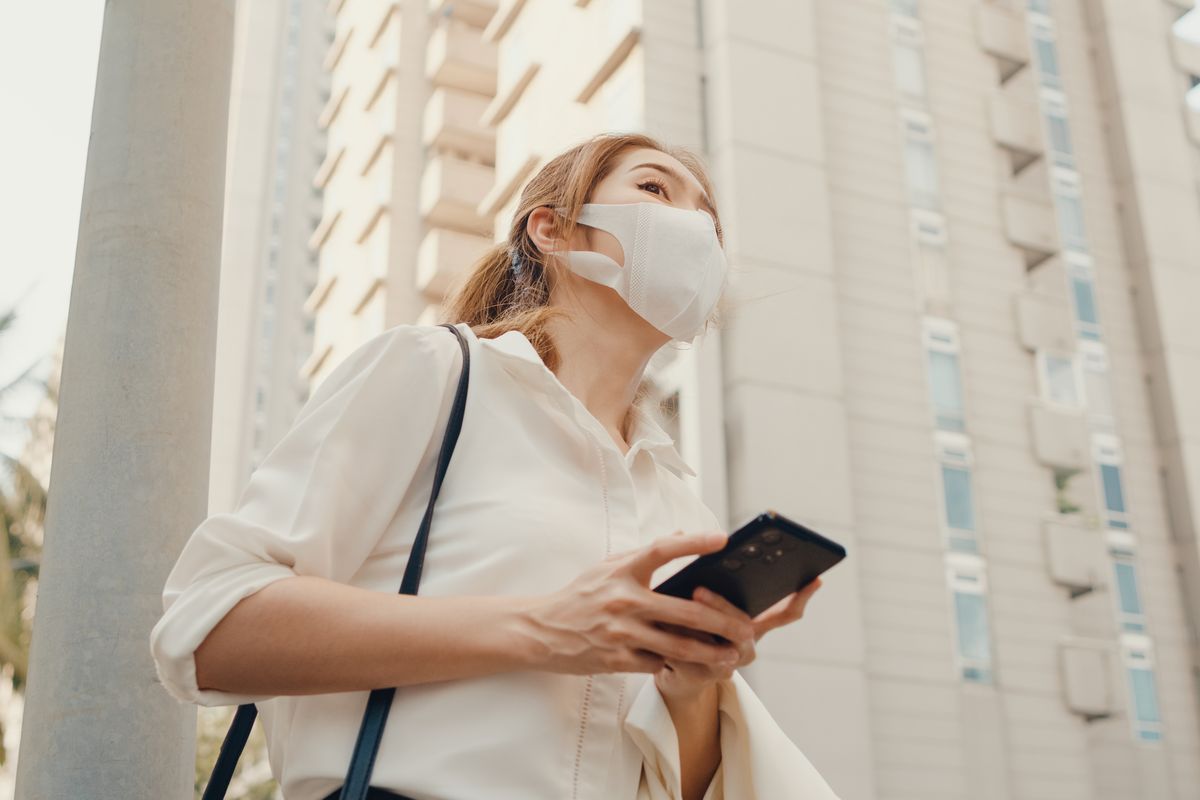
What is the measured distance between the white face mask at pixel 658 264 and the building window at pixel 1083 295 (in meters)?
19.3

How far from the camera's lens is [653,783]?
1.79 metres

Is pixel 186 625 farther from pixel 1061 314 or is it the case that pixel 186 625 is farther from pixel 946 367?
pixel 1061 314

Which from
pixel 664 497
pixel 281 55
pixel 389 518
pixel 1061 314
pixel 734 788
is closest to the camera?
pixel 389 518

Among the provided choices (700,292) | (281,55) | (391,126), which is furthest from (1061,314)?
(281,55)

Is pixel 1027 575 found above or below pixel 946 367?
below

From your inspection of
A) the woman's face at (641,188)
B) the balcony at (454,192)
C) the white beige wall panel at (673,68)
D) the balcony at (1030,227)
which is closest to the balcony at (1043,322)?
the balcony at (1030,227)

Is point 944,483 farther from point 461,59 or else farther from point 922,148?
point 461,59

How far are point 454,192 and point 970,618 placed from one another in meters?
14.3

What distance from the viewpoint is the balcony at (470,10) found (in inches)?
1145

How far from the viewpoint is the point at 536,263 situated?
2424 mm

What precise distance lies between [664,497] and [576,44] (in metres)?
19.3

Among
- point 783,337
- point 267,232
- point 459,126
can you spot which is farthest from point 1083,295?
point 267,232

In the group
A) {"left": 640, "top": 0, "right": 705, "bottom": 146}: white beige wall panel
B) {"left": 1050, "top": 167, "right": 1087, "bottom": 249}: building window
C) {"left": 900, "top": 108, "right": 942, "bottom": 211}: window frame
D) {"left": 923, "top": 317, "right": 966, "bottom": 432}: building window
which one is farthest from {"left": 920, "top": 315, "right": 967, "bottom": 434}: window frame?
{"left": 640, "top": 0, "right": 705, "bottom": 146}: white beige wall panel

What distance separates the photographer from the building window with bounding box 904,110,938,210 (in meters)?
19.5
